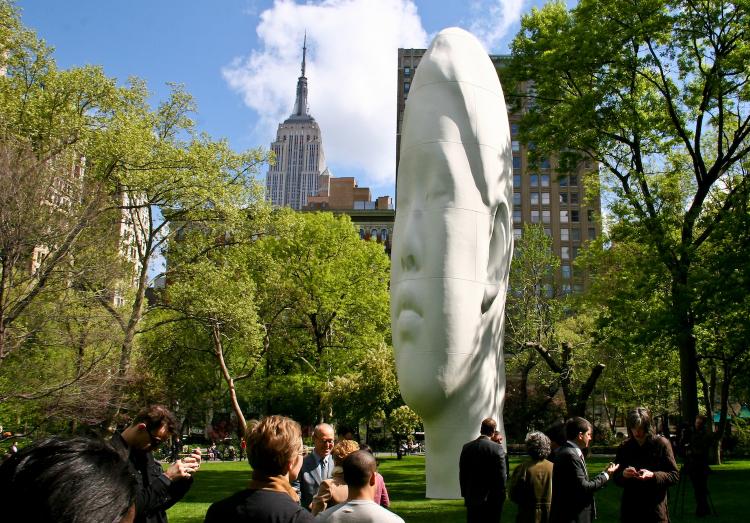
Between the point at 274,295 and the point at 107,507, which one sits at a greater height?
the point at 274,295

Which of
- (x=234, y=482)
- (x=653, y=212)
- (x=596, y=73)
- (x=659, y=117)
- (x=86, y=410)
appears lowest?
(x=234, y=482)

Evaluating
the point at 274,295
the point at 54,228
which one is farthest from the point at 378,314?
the point at 54,228

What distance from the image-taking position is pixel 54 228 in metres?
15.7

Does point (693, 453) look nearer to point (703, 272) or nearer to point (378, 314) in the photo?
point (703, 272)

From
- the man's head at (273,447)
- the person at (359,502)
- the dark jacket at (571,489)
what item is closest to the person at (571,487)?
the dark jacket at (571,489)

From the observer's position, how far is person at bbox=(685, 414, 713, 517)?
1101 centimetres

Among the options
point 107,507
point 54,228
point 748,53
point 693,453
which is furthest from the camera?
point 748,53

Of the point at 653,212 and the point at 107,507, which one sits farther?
the point at 653,212

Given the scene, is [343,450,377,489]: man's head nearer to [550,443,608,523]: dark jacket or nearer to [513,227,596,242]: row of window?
[550,443,608,523]: dark jacket

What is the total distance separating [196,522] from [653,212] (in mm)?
15093

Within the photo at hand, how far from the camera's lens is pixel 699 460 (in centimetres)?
1104

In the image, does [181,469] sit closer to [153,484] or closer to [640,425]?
[153,484]

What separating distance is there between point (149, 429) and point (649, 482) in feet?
14.1

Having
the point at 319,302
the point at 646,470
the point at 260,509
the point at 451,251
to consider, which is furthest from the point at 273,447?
the point at 319,302
